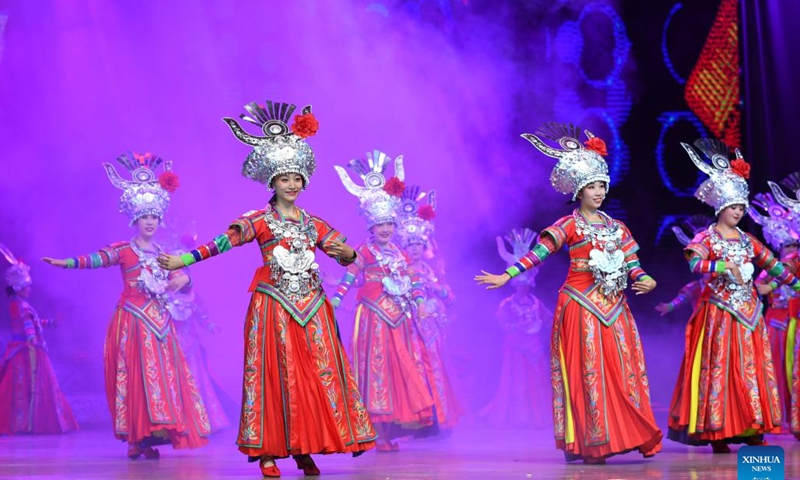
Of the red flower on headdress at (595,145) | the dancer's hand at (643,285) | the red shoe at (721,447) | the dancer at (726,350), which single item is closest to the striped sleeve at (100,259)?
the red flower on headdress at (595,145)

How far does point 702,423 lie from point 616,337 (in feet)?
2.80

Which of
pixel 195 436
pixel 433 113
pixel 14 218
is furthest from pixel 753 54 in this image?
pixel 14 218

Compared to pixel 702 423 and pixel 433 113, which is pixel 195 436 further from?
pixel 433 113

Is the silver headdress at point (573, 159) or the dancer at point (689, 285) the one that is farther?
the dancer at point (689, 285)

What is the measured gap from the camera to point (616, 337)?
6895 mm

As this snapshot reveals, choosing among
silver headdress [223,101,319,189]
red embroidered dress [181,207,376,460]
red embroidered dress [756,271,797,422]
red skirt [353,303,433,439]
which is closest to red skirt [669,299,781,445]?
red embroidered dress [756,271,797,422]

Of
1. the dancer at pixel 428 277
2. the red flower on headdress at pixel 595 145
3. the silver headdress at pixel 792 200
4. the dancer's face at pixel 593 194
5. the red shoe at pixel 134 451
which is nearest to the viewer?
the dancer's face at pixel 593 194

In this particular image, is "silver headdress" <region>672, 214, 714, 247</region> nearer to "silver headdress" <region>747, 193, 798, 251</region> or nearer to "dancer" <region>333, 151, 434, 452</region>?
"silver headdress" <region>747, 193, 798, 251</region>

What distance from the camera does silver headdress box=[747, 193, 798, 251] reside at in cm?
913

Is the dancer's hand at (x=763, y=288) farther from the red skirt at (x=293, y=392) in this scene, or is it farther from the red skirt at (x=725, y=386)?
the red skirt at (x=293, y=392)

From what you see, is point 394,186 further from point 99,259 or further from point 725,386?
point 725,386

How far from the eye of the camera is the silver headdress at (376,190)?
28.7ft

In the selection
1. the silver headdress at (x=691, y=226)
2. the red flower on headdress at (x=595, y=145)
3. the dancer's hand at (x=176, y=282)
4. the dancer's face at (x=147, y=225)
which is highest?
the silver headdress at (x=691, y=226)

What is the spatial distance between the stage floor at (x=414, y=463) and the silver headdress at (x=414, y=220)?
1525 millimetres
